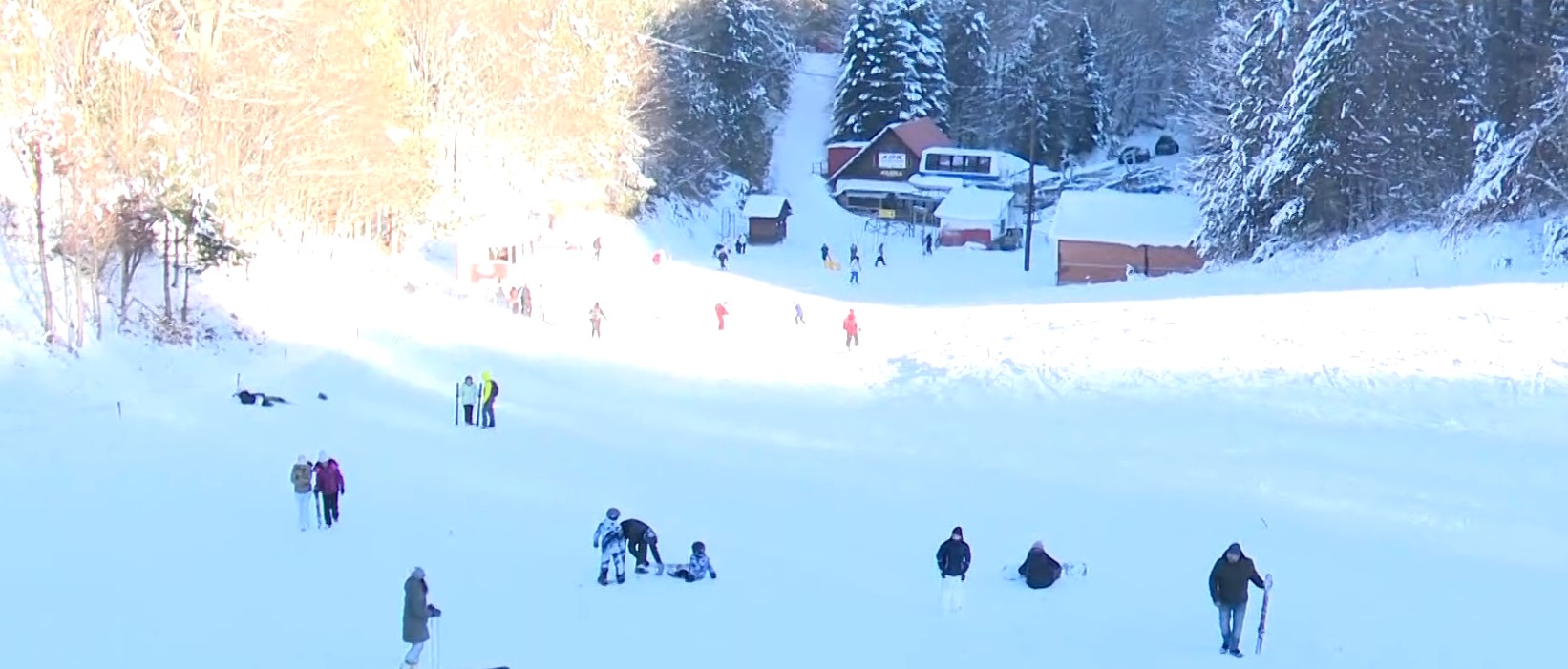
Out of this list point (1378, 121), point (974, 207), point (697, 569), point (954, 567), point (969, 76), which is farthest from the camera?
A: point (969, 76)

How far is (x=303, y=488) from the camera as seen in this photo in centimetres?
1333

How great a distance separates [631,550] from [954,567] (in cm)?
312

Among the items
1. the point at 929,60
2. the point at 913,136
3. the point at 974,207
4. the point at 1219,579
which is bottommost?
the point at 1219,579

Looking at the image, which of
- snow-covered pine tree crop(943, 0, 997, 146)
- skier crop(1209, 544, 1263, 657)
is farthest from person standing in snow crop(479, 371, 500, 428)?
snow-covered pine tree crop(943, 0, 997, 146)

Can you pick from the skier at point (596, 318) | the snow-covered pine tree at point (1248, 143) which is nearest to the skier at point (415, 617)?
the skier at point (596, 318)

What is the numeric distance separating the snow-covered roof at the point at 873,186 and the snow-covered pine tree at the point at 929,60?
6.72 meters

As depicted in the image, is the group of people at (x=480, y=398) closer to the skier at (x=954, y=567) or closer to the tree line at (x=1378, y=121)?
the skier at (x=954, y=567)

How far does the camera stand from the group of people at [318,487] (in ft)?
43.5

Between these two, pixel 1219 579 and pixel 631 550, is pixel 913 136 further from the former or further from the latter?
pixel 1219 579

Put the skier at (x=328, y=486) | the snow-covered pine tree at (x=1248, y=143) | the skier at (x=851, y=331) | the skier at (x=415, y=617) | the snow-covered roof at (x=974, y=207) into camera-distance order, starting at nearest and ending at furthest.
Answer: the skier at (x=415, y=617) < the skier at (x=328, y=486) < the skier at (x=851, y=331) < the snow-covered pine tree at (x=1248, y=143) < the snow-covered roof at (x=974, y=207)

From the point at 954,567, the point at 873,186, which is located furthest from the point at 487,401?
the point at 873,186

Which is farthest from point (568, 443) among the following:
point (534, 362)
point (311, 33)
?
point (311, 33)

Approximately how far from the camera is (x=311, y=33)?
32.3 meters

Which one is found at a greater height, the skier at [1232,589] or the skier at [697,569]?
the skier at [1232,589]
